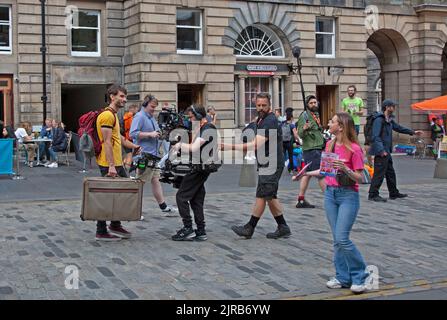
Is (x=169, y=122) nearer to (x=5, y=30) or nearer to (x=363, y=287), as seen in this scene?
(x=363, y=287)

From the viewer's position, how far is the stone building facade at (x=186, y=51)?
2530 cm

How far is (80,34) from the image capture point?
1041 inches

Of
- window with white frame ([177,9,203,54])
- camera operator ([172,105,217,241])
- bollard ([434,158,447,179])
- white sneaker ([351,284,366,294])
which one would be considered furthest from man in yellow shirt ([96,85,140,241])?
window with white frame ([177,9,203,54])

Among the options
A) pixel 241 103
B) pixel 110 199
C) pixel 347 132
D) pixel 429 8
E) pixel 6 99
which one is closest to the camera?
pixel 347 132

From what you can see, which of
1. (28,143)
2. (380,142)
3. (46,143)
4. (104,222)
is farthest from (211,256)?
(28,143)

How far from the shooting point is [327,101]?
3030 cm

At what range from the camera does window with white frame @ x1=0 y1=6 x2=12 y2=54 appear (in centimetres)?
2523

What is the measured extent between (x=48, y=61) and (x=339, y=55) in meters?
12.6

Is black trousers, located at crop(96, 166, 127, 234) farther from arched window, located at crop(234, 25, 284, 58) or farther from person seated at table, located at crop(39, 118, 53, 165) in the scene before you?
arched window, located at crop(234, 25, 284, 58)

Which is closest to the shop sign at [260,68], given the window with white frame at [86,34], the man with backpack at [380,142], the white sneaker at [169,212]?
the window with white frame at [86,34]

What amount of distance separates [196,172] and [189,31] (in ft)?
63.1

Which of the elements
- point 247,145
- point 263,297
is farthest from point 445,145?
point 263,297

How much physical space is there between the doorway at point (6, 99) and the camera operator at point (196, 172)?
729 inches

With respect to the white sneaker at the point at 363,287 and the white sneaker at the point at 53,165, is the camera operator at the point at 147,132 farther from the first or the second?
the white sneaker at the point at 53,165
